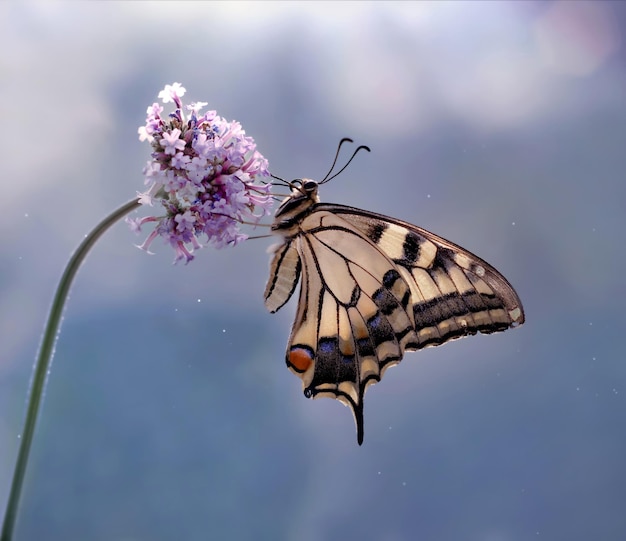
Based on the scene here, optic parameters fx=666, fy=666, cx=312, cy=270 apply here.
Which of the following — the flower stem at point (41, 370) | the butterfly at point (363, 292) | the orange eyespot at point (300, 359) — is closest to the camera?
the flower stem at point (41, 370)

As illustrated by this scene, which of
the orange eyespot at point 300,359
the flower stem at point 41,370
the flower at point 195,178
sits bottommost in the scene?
the flower stem at point 41,370

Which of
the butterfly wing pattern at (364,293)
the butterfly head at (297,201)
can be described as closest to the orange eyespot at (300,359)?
the butterfly wing pattern at (364,293)

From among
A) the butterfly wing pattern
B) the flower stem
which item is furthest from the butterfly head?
the flower stem

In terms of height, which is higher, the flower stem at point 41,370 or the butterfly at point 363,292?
the butterfly at point 363,292

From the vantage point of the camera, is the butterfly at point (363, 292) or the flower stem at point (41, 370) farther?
the butterfly at point (363, 292)

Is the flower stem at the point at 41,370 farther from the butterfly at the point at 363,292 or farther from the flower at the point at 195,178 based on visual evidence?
the butterfly at the point at 363,292

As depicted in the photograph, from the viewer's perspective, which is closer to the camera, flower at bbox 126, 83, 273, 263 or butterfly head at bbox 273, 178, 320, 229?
flower at bbox 126, 83, 273, 263

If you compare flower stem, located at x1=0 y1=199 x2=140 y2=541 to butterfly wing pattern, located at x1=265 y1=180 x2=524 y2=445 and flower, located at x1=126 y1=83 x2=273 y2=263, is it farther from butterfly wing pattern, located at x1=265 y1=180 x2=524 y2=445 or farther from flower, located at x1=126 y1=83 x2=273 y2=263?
butterfly wing pattern, located at x1=265 y1=180 x2=524 y2=445

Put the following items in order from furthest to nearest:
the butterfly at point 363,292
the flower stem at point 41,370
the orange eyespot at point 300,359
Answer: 1. the orange eyespot at point 300,359
2. the butterfly at point 363,292
3. the flower stem at point 41,370

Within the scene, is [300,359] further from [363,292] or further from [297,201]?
[297,201]
